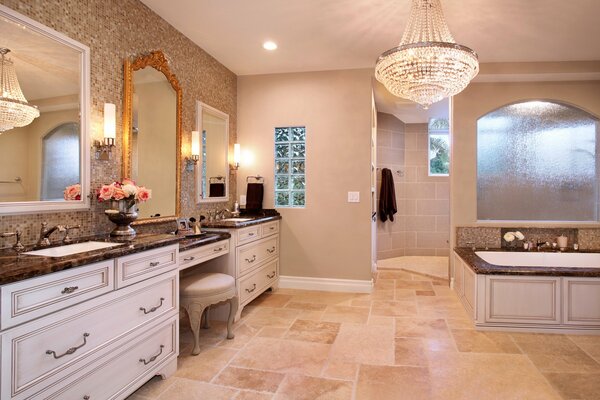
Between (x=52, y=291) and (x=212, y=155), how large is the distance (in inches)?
97.7

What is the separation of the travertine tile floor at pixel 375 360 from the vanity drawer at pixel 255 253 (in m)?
0.46

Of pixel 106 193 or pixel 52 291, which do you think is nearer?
pixel 52 291

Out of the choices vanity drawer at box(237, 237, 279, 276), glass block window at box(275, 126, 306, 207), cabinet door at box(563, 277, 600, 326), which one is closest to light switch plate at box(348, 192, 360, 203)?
glass block window at box(275, 126, 306, 207)

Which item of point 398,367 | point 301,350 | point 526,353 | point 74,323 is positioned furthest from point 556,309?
point 74,323

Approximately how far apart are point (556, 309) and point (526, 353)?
2.17ft

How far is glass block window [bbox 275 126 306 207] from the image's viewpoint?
4.35 m

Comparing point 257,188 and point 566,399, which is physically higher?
point 257,188

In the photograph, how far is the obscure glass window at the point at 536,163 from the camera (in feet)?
13.5

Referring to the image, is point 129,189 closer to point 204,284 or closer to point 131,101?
point 131,101

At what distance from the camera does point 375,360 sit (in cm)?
252

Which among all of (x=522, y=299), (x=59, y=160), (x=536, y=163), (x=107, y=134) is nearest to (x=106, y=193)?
(x=59, y=160)

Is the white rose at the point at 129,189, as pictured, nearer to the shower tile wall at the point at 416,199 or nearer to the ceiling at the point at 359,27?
the ceiling at the point at 359,27

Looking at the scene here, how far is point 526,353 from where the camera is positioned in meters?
2.65

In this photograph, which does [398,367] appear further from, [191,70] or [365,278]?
[191,70]
